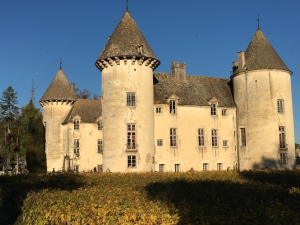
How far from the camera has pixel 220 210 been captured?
288 inches

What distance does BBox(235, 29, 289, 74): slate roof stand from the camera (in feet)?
119

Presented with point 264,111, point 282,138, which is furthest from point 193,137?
point 282,138

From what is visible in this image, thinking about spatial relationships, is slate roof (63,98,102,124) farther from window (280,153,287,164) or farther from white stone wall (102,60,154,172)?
window (280,153,287,164)

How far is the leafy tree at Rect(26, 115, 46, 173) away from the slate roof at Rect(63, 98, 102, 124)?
33.4 feet

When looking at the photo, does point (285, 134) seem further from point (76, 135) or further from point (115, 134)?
point (76, 135)

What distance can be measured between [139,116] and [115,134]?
266 cm

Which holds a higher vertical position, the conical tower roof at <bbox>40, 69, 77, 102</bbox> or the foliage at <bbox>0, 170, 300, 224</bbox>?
the conical tower roof at <bbox>40, 69, 77, 102</bbox>

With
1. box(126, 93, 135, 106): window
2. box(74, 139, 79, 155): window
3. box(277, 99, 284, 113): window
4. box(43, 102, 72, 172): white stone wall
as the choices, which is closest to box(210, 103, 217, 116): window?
box(277, 99, 284, 113): window

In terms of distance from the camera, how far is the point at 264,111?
35469 mm

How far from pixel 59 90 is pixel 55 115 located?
3.30 meters

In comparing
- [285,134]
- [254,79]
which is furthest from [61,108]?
[285,134]

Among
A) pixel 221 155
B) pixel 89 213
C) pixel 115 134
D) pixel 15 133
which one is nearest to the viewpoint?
pixel 89 213

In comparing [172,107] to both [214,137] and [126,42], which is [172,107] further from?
[126,42]

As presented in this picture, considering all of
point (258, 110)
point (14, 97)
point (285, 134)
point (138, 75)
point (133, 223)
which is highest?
point (14, 97)
